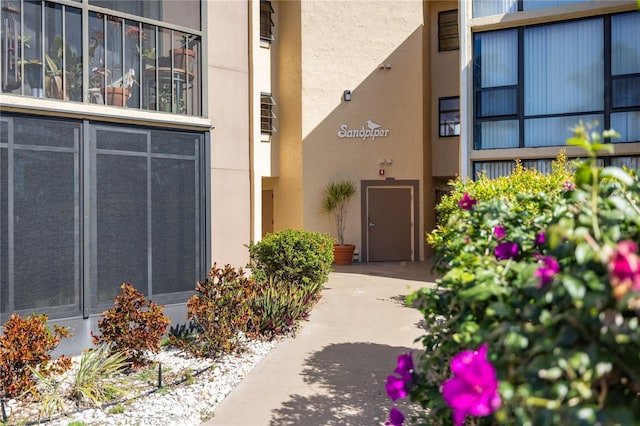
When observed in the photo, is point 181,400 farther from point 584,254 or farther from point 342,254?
point 342,254

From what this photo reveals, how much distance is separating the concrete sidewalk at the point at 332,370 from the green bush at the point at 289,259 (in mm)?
747

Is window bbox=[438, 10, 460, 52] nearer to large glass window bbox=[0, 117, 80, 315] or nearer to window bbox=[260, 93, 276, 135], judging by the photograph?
window bbox=[260, 93, 276, 135]

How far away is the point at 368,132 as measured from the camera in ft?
55.4

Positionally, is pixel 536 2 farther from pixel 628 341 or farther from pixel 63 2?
pixel 628 341

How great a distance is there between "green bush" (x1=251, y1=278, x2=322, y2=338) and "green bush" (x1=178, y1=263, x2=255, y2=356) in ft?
1.74

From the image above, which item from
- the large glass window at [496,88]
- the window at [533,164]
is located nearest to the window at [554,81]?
the large glass window at [496,88]

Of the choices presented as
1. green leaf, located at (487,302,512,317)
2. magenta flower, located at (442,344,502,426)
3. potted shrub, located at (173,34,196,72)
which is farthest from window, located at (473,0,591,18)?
magenta flower, located at (442,344,502,426)

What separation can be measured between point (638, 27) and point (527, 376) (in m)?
12.0

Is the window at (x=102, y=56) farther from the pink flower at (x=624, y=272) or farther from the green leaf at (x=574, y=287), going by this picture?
the pink flower at (x=624, y=272)

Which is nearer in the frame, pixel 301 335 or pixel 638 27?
pixel 301 335

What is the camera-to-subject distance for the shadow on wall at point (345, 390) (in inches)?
192

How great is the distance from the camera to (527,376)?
1616mm

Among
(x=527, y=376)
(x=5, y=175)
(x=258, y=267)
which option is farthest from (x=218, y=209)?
(x=527, y=376)

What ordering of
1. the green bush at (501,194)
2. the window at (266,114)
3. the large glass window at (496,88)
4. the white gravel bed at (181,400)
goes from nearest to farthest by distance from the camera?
the green bush at (501,194), the white gravel bed at (181,400), the large glass window at (496,88), the window at (266,114)
